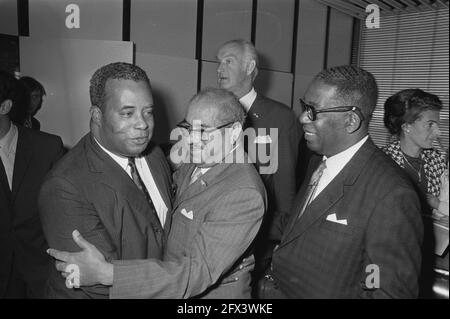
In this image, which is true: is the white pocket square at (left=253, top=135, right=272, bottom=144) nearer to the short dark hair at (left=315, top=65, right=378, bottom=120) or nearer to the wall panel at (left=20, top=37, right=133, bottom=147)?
the short dark hair at (left=315, top=65, right=378, bottom=120)

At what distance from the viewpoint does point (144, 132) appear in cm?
146

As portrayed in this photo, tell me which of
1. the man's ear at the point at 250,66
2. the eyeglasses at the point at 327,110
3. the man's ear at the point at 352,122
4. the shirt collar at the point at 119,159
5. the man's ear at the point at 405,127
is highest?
the man's ear at the point at 250,66

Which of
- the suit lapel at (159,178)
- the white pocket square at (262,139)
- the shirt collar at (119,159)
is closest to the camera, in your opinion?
the shirt collar at (119,159)

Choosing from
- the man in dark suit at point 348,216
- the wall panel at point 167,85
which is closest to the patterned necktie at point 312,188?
the man in dark suit at point 348,216

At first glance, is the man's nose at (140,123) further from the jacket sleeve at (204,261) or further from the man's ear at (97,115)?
the jacket sleeve at (204,261)

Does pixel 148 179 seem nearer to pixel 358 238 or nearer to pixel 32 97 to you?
pixel 358 238

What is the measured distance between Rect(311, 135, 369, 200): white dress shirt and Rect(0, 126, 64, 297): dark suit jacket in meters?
1.59

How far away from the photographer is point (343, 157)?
1.46 metres

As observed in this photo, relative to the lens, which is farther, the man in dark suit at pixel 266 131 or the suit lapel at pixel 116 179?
the man in dark suit at pixel 266 131

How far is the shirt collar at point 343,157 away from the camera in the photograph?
1.43 metres

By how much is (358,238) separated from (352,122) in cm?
45

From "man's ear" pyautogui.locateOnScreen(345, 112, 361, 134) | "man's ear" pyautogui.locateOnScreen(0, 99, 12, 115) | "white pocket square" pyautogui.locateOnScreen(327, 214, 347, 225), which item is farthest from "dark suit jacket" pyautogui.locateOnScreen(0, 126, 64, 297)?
"man's ear" pyautogui.locateOnScreen(345, 112, 361, 134)
